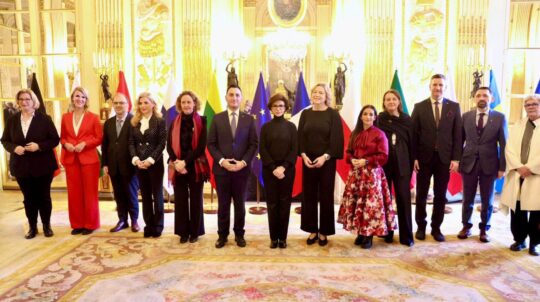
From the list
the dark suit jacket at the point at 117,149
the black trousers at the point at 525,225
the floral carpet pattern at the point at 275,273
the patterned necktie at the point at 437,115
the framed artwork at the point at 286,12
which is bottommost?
the floral carpet pattern at the point at 275,273

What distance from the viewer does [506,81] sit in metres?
6.64

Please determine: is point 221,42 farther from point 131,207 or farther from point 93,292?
point 93,292

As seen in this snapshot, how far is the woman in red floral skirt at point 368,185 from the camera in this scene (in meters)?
3.86

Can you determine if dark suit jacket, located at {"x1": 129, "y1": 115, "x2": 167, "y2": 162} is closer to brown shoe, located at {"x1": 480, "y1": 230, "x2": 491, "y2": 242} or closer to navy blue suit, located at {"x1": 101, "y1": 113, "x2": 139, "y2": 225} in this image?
navy blue suit, located at {"x1": 101, "y1": 113, "x2": 139, "y2": 225}

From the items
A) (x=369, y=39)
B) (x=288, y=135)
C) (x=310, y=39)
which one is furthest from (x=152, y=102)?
(x=369, y=39)

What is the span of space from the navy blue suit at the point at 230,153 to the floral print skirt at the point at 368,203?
3.40 feet

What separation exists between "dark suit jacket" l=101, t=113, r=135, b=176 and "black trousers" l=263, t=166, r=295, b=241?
1.60m

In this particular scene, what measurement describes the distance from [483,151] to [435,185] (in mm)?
577

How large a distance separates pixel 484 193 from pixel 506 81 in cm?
329

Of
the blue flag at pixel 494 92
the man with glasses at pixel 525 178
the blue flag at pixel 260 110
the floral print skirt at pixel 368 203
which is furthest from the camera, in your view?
the blue flag at pixel 494 92

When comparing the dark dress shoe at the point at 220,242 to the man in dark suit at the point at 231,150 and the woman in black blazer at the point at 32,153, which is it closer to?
the man in dark suit at the point at 231,150

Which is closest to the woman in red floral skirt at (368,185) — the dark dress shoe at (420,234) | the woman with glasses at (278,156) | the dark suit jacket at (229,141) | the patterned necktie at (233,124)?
the dark dress shoe at (420,234)

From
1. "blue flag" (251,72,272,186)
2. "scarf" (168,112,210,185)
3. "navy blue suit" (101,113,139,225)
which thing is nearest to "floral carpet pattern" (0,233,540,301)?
"navy blue suit" (101,113,139,225)

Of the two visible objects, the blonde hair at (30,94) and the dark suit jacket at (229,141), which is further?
the blonde hair at (30,94)
